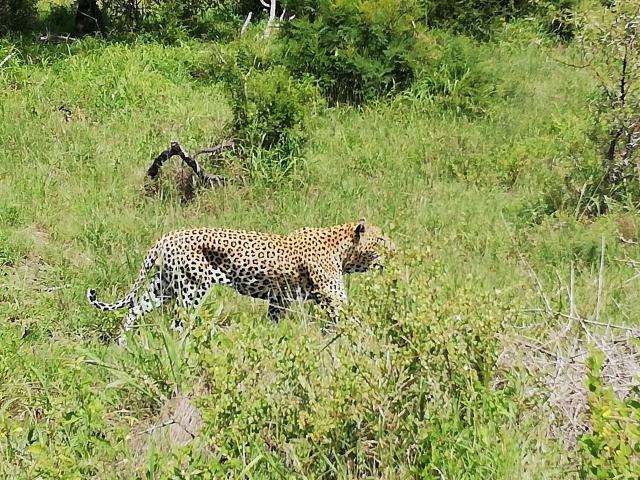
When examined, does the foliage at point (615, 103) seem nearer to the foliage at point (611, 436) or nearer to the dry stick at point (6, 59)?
the foliage at point (611, 436)

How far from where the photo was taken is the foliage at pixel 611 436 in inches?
102

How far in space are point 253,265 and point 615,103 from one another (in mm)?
3501

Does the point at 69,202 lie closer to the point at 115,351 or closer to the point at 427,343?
the point at 115,351

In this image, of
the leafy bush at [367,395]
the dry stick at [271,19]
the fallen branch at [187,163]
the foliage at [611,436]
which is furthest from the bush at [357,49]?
the foliage at [611,436]

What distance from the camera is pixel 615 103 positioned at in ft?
23.1

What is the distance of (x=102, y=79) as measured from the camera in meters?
10.0

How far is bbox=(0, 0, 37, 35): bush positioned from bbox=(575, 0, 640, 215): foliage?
8911mm

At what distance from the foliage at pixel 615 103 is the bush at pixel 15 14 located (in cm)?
891

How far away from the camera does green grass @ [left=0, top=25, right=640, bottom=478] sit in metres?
3.36

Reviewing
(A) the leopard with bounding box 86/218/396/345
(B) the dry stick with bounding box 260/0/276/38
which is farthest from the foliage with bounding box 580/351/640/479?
(B) the dry stick with bounding box 260/0/276/38

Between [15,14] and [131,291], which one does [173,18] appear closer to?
[15,14]

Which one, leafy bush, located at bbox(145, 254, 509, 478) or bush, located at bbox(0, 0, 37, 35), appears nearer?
leafy bush, located at bbox(145, 254, 509, 478)

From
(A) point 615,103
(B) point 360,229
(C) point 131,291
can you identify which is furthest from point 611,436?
(A) point 615,103

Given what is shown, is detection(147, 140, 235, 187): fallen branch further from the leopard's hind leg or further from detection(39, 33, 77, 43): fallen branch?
detection(39, 33, 77, 43): fallen branch
